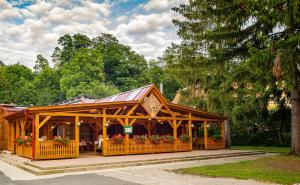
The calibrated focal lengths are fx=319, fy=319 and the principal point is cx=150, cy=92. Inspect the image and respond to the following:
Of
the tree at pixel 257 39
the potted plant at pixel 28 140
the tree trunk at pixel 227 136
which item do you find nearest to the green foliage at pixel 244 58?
the tree at pixel 257 39

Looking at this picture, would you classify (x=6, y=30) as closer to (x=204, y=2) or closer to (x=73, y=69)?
(x=73, y=69)

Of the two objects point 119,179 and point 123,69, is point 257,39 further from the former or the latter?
point 123,69

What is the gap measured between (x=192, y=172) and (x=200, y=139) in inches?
442

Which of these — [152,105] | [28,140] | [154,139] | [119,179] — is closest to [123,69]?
[152,105]

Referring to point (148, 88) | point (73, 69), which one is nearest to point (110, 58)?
point (73, 69)

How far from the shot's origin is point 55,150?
15.2 metres

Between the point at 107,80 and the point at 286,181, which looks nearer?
the point at 286,181

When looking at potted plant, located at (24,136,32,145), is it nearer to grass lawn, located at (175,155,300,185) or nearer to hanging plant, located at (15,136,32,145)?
hanging plant, located at (15,136,32,145)

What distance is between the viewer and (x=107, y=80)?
188 ft

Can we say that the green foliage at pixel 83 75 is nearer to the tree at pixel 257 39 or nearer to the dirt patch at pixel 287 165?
the tree at pixel 257 39

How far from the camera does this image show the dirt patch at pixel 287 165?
38.5 feet

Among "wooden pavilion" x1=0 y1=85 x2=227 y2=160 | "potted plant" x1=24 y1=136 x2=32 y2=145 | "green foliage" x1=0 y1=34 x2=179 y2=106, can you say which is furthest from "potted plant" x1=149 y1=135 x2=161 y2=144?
"green foliage" x1=0 y1=34 x2=179 y2=106

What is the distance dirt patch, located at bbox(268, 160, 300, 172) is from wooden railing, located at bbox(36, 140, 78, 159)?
29.8 feet

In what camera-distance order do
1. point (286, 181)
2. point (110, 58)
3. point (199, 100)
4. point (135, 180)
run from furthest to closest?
point (110, 58) < point (199, 100) < point (135, 180) < point (286, 181)
